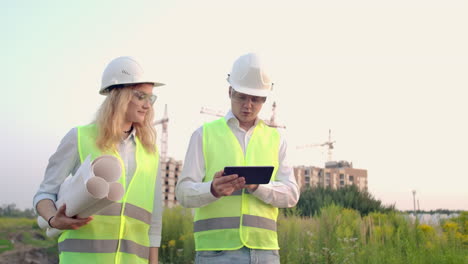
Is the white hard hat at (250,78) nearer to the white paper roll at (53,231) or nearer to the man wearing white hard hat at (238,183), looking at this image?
the man wearing white hard hat at (238,183)

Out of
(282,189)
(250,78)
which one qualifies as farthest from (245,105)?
(282,189)

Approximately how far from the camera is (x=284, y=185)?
336 centimetres

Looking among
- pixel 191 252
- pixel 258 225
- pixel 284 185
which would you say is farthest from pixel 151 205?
pixel 191 252

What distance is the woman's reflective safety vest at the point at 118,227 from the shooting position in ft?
9.36

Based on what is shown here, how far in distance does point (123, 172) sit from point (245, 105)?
3.23 feet

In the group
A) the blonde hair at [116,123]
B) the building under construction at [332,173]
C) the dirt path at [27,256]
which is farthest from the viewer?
the building under construction at [332,173]

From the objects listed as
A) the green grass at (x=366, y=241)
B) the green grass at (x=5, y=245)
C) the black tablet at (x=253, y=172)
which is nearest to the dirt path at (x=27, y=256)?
the green grass at (x=5, y=245)

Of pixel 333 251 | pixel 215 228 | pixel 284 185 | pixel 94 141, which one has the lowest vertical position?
pixel 333 251

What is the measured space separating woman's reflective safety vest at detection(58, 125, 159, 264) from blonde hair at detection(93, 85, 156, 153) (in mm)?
50

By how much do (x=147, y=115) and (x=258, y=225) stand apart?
1047 mm

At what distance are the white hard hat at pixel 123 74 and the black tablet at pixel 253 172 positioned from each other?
85 cm

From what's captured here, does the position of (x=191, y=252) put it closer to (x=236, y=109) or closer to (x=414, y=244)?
(x=414, y=244)

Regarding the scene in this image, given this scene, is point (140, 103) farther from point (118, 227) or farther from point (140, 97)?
point (118, 227)

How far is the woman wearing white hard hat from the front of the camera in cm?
286
